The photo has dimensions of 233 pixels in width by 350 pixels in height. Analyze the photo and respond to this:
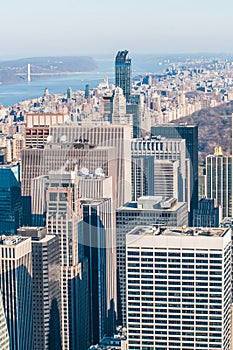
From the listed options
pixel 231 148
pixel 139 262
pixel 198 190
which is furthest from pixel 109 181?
pixel 231 148

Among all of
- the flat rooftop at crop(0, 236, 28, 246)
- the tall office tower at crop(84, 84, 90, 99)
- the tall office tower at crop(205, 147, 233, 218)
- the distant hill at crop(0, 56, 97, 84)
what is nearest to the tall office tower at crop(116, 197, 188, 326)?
the flat rooftop at crop(0, 236, 28, 246)

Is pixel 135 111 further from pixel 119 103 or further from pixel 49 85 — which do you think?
pixel 49 85

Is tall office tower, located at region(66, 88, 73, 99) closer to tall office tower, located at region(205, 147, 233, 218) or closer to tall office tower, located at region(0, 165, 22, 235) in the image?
tall office tower, located at region(0, 165, 22, 235)

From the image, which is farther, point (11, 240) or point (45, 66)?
point (45, 66)

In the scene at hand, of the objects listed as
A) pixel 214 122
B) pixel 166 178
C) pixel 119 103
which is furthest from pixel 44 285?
pixel 119 103

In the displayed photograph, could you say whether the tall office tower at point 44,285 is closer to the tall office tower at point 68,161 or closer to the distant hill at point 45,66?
the tall office tower at point 68,161

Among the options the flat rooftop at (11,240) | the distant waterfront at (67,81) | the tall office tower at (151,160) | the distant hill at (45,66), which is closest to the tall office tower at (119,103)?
the distant waterfront at (67,81)
